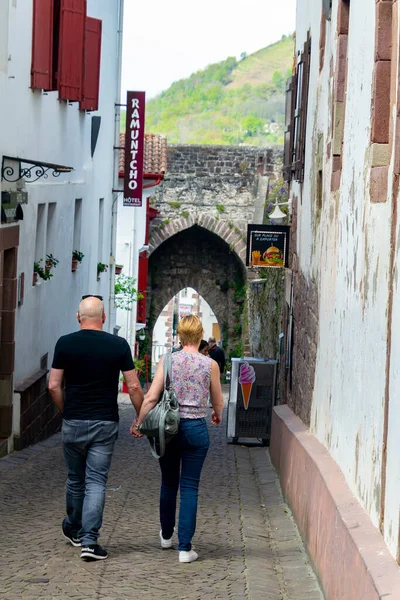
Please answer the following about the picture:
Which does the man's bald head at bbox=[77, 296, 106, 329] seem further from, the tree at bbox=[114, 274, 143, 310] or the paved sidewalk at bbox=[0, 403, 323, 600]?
the tree at bbox=[114, 274, 143, 310]

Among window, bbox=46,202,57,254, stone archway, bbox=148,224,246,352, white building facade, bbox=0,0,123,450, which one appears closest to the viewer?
white building facade, bbox=0,0,123,450

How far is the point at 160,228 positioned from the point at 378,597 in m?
29.1

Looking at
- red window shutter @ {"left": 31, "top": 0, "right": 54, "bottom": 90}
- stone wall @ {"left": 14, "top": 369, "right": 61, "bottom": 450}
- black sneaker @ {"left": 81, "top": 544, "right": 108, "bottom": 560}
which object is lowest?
stone wall @ {"left": 14, "top": 369, "right": 61, "bottom": 450}

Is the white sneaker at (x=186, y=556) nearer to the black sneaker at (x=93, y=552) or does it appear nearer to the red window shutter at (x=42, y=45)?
the black sneaker at (x=93, y=552)

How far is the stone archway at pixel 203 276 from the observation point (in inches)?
1411

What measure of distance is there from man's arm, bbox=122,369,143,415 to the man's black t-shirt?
5 cm

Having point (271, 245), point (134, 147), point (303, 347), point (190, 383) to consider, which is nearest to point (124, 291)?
point (134, 147)

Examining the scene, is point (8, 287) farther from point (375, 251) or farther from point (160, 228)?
point (160, 228)

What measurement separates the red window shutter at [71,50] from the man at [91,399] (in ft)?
25.9

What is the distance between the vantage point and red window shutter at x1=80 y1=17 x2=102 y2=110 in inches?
694

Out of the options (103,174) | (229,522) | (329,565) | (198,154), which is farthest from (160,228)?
(329,565)

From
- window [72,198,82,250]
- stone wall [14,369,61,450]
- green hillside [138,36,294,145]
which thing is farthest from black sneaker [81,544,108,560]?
green hillside [138,36,294,145]

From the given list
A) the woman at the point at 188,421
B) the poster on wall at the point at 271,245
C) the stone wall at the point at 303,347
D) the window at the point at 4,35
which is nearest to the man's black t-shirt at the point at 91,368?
the woman at the point at 188,421

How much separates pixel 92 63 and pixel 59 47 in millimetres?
3187
